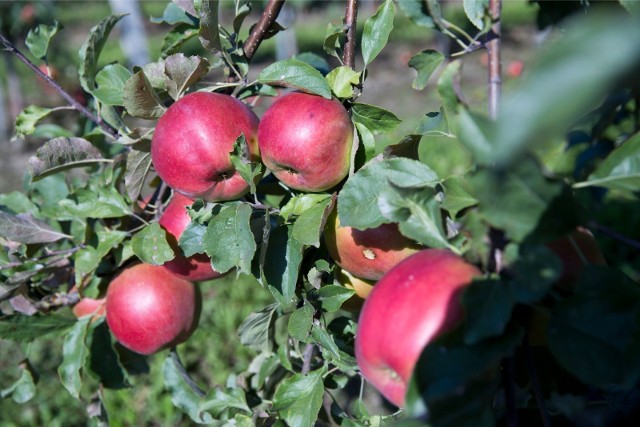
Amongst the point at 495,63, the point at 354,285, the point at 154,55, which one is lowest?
the point at 154,55

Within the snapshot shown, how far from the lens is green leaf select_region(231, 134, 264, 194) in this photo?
0.76m

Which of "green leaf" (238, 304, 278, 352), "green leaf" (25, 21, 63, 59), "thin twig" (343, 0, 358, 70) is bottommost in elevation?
"green leaf" (238, 304, 278, 352)

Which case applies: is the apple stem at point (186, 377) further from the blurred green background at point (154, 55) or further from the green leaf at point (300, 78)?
the green leaf at point (300, 78)

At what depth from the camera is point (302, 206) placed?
82 cm

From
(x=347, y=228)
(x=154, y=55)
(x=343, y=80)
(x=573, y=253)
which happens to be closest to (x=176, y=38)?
(x=343, y=80)

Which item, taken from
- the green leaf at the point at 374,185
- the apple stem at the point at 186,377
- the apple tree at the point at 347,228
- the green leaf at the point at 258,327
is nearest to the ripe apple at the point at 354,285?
the apple tree at the point at 347,228

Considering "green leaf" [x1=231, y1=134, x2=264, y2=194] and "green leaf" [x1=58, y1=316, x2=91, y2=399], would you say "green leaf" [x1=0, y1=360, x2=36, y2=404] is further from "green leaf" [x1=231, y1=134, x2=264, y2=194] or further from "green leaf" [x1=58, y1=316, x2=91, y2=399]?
"green leaf" [x1=231, y1=134, x2=264, y2=194]

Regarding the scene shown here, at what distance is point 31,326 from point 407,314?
2.34 ft

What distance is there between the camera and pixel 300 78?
80cm

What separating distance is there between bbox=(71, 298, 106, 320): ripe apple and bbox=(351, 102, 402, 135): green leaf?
1.92ft

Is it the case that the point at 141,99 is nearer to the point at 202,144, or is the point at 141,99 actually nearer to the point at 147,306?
the point at 202,144

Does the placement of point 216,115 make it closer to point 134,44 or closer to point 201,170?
point 201,170

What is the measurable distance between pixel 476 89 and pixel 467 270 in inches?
252

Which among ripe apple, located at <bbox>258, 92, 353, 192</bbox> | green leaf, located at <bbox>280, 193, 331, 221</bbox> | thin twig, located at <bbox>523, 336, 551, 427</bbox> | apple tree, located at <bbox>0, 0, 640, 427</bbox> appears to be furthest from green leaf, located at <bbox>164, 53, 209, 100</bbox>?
thin twig, located at <bbox>523, 336, 551, 427</bbox>
